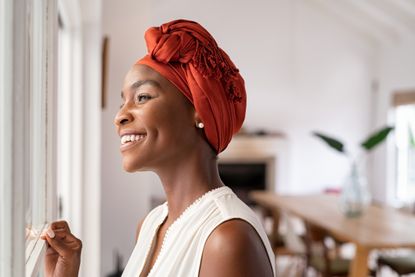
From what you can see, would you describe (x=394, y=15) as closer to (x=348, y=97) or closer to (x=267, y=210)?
(x=348, y=97)

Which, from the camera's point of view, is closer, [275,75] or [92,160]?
[92,160]

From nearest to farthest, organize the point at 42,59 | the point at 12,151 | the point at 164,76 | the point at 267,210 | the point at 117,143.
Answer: the point at 12,151 < the point at 164,76 < the point at 42,59 < the point at 117,143 < the point at 267,210

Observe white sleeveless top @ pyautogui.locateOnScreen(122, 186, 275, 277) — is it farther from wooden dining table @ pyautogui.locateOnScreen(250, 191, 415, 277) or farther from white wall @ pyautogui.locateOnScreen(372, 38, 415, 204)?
white wall @ pyautogui.locateOnScreen(372, 38, 415, 204)

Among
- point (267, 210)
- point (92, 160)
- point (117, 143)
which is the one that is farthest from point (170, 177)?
point (267, 210)

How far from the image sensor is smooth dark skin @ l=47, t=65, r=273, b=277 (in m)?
0.74

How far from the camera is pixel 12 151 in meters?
0.56

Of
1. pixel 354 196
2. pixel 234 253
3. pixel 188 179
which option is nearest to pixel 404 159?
pixel 354 196

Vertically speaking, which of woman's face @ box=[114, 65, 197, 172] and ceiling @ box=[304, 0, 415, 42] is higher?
ceiling @ box=[304, 0, 415, 42]

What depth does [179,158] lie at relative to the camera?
0.85 metres

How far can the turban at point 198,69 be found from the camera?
809 millimetres

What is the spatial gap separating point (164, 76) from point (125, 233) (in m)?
2.62

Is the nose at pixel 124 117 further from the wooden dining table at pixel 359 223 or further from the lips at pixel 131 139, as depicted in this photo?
the wooden dining table at pixel 359 223

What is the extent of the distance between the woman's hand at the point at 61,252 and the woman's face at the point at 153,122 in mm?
176

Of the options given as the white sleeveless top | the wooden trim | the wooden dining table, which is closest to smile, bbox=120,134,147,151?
the white sleeveless top
